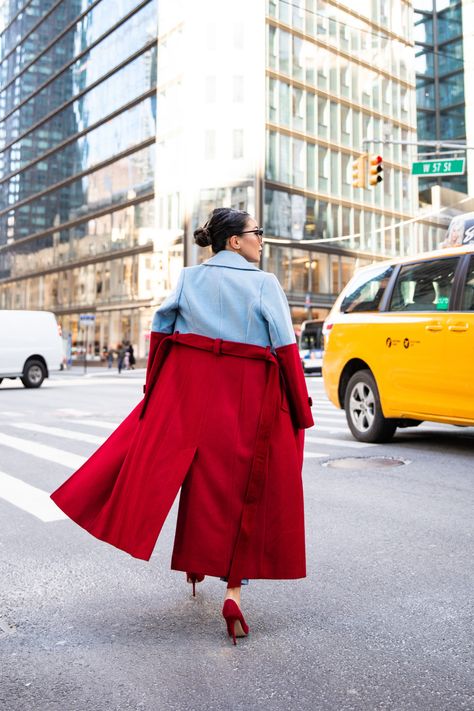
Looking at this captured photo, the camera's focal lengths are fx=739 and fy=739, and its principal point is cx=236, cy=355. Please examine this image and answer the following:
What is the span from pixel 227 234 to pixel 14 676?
72.3 inches

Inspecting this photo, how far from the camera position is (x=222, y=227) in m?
3.09

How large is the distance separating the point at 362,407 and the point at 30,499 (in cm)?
404

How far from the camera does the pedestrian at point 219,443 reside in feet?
9.16

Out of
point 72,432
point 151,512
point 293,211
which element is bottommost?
point 72,432

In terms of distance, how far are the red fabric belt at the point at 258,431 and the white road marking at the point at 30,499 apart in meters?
2.52

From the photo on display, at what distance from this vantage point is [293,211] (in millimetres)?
44625

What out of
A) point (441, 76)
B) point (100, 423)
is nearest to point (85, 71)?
point (441, 76)

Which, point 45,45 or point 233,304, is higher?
point 45,45

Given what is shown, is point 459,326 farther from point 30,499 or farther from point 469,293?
point 30,499

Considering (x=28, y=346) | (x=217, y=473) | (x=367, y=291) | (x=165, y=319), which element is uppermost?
(x=367, y=291)

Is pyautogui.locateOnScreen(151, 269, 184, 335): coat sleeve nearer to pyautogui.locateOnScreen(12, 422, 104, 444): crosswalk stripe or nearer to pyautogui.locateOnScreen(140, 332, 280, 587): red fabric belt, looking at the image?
pyautogui.locateOnScreen(140, 332, 280, 587): red fabric belt

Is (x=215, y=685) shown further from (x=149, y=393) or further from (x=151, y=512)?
(x=149, y=393)

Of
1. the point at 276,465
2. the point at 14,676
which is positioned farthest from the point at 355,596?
the point at 14,676

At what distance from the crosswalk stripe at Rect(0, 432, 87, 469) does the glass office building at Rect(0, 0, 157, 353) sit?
37.5m
